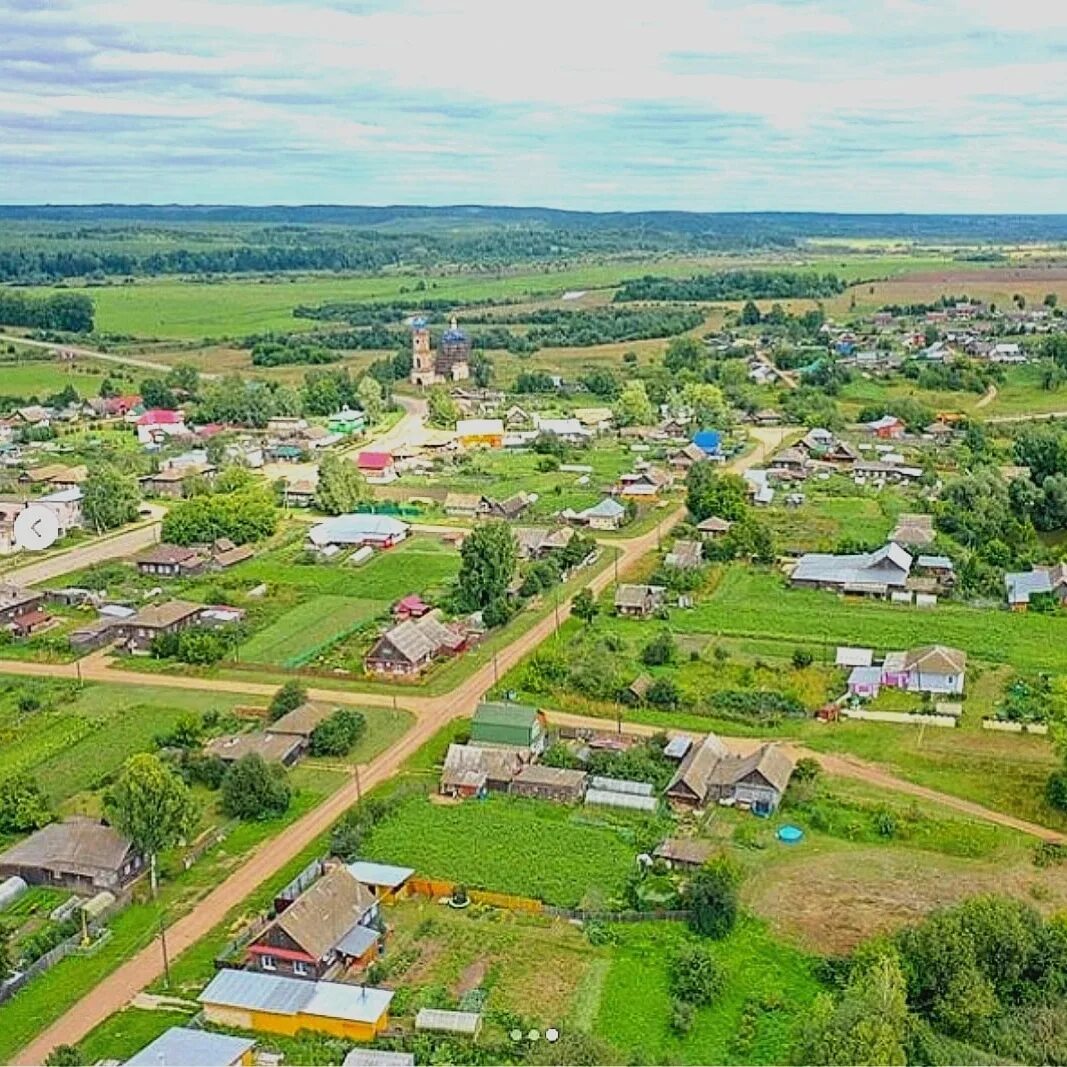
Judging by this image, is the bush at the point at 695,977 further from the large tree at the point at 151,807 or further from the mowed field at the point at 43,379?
the mowed field at the point at 43,379

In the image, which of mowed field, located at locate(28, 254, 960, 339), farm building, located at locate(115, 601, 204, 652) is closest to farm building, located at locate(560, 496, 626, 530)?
farm building, located at locate(115, 601, 204, 652)

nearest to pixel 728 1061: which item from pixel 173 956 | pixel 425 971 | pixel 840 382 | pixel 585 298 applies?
pixel 425 971

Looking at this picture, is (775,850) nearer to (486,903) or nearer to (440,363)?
(486,903)

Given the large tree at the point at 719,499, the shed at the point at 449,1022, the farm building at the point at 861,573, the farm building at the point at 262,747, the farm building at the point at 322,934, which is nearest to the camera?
the shed at the point at 449,1022

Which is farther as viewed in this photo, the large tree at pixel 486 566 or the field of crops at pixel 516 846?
the large tree at pixel 486 566

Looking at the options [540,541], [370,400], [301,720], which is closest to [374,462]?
[370,400]

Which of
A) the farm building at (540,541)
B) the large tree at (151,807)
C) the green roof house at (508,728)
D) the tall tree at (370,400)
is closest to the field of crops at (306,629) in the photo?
the farm building at (540,541)

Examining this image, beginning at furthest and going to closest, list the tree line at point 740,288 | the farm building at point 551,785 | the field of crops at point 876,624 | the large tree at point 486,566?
the tree line at point 740,288 → the large tree at point 486,566 → the field of crops at point 876,624 → the farm building at point 551,785
